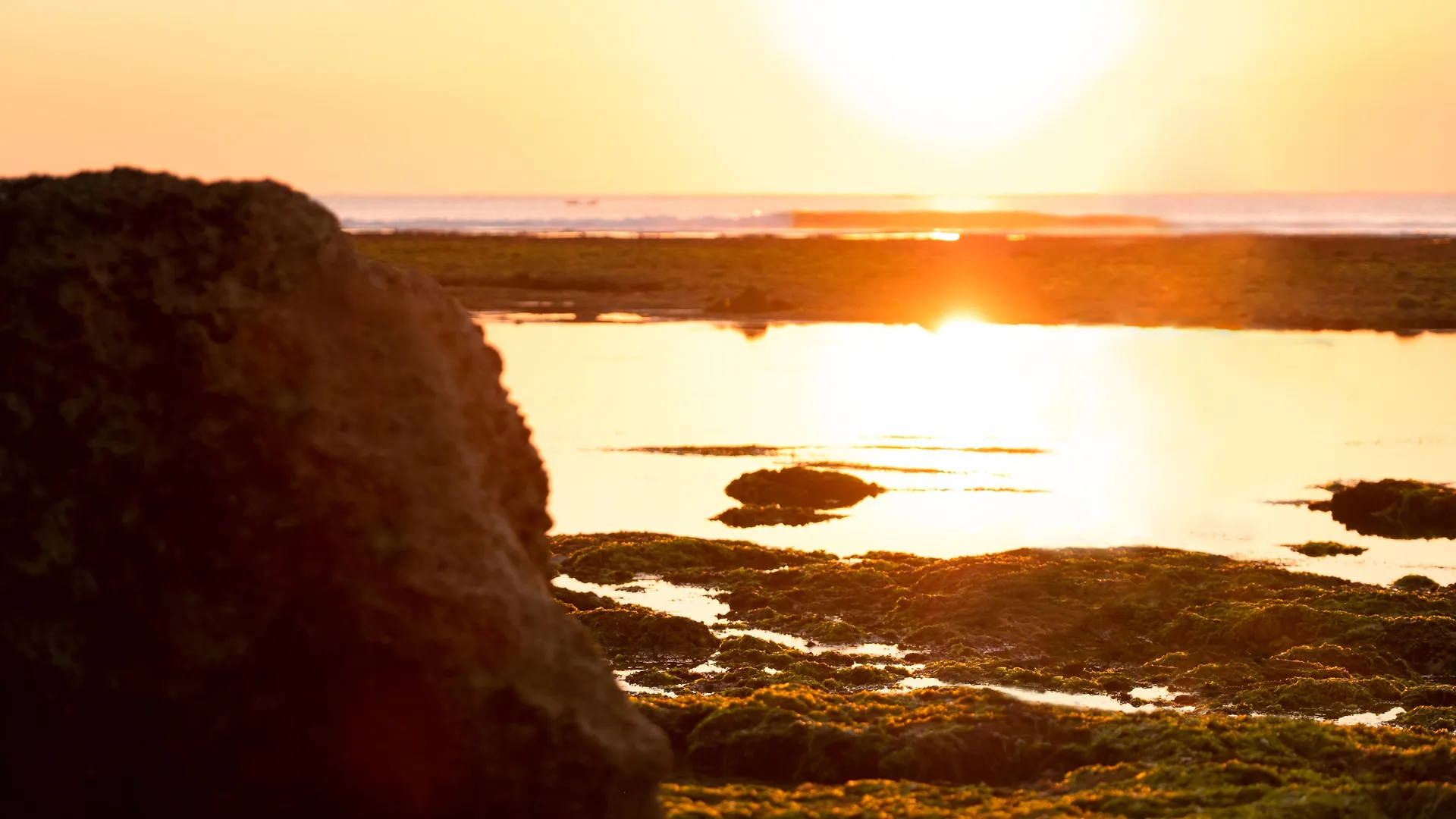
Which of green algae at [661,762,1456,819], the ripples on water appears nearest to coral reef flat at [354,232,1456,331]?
the ripples on water

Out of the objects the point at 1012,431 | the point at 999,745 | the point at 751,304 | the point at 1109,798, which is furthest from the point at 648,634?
the point at 751,304

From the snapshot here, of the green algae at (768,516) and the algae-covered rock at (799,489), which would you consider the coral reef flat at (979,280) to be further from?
the green algae at (768,516)

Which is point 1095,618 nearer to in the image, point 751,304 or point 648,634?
point 648,634

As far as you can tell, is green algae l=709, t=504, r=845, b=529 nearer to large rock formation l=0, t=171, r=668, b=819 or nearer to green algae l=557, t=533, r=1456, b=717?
green algae l=557, t=533, r=1456, b=717

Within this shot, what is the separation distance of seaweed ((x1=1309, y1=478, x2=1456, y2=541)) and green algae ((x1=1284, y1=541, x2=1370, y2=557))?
2.89ft

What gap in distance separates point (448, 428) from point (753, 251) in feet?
184

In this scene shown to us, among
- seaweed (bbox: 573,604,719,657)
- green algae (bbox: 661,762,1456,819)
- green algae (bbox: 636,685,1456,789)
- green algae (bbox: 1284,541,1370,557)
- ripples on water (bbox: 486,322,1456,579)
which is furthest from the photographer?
ripples on water (bbox: 486,322,1456,579)

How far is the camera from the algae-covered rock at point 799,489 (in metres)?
15.0

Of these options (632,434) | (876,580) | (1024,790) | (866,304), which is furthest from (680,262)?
(1024,790)

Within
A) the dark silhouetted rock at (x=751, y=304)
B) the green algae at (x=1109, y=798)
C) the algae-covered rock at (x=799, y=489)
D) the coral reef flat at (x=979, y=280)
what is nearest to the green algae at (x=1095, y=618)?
the green algae at (x=1109, y=798)

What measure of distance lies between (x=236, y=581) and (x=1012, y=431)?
1572 centimetres

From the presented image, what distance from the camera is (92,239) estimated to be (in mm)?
A: 5508

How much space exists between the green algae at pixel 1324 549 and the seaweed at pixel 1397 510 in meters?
0.88

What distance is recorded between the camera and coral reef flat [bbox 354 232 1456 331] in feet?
131
